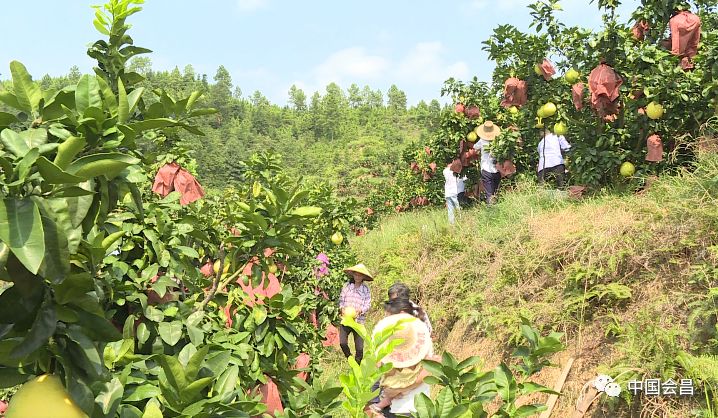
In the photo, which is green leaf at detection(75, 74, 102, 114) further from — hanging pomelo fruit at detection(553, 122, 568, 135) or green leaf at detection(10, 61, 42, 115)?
hanging pomelo fruit at detection(553, 122, 568, 135)

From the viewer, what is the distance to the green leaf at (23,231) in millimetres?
810

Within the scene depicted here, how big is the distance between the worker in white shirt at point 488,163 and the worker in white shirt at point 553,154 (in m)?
0.87

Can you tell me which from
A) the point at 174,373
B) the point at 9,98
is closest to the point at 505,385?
the point at 174,373

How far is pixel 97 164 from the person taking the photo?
96 cm

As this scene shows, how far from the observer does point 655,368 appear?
3.88 metres

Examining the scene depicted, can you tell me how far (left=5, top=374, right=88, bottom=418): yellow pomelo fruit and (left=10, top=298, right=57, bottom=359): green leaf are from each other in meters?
0.08

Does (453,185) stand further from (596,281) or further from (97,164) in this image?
(97,164)

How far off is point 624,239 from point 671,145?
1657 millimetres

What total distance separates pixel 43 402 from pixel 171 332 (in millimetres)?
747

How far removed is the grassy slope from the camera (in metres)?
4.11

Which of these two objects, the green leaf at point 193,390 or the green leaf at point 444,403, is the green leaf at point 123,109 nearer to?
the green leaf at point 193,390

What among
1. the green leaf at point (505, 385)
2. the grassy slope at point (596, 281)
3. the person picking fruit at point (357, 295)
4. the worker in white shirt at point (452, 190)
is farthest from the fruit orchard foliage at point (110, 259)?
the worker in white shirt at point (452, 190)

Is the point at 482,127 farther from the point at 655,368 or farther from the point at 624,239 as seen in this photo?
the point at 655,368

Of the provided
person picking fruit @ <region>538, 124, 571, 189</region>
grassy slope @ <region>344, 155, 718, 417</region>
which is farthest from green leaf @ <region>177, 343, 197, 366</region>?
person picking fruit @ <region>538, 124, 571, 189</region>
